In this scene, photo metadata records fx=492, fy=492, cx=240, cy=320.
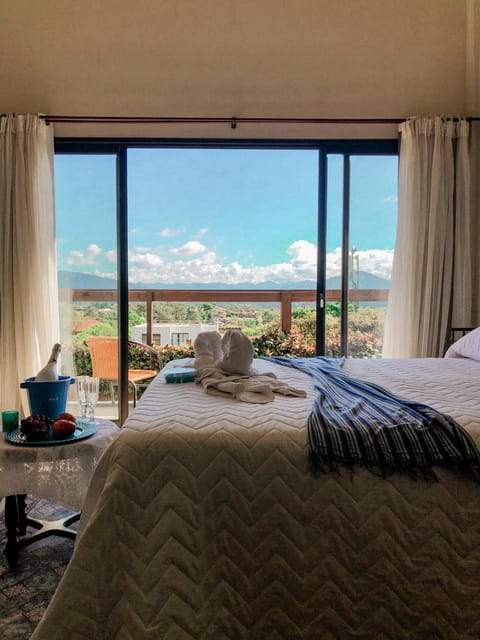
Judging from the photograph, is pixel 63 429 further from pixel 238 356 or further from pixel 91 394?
pixel 238 356

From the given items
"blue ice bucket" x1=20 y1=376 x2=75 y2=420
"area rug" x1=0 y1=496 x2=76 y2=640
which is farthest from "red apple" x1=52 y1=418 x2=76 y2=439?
"area rug" x1=0 y1=496 x2=76 y2=640

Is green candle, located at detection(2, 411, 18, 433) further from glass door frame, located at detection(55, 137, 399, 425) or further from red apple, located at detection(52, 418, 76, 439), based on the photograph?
glass door frame, located at detection(55, 137, 399, 425)

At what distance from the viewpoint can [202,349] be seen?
201 cm

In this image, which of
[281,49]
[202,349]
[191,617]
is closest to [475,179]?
[281,49]

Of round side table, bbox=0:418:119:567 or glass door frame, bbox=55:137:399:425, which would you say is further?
glass door frame, bbox=55:137:399:425

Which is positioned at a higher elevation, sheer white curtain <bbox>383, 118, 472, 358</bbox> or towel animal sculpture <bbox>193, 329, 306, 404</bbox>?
sheer white curtain <bbox>383, 118, 472, 358</bbox>

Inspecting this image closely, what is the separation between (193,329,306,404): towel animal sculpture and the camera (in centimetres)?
158

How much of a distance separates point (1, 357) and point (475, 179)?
12.3 feet

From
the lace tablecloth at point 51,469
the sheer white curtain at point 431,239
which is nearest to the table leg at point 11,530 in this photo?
the lace tablecloth at point 51,469

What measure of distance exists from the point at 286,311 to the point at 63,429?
4330 millimetres

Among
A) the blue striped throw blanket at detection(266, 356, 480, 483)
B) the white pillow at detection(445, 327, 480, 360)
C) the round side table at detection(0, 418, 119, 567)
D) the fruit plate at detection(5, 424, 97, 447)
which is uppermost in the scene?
the white pillow at detection(445, 327, 480, 360)

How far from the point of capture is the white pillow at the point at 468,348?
2.49m

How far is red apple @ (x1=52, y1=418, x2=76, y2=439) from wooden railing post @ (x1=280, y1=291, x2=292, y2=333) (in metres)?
4.27

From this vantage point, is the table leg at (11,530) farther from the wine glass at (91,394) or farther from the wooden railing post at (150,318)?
the wooden railing post at (150,318)
